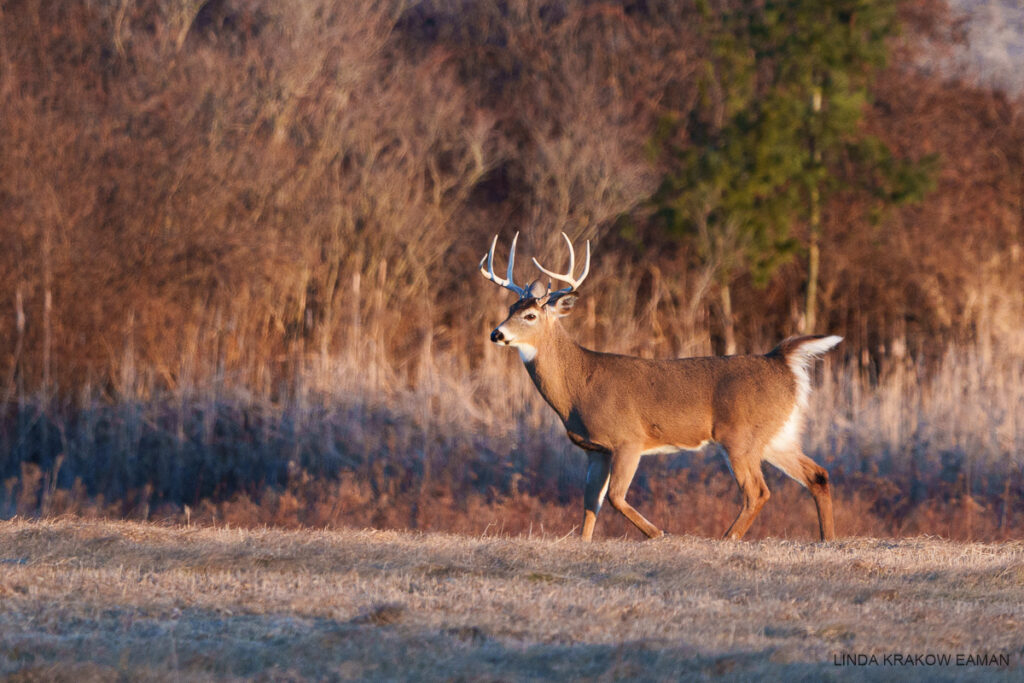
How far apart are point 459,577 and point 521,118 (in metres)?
16.2

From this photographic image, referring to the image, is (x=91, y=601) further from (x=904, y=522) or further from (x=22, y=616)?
(x=904, y=522)

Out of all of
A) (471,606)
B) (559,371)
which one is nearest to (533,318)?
(559,371)

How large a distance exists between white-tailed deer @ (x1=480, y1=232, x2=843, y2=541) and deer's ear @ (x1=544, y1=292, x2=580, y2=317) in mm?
176

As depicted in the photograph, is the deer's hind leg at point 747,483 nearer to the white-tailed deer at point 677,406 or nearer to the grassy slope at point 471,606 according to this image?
the white-tailed deer at point 677,406

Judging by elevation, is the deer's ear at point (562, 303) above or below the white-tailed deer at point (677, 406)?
above

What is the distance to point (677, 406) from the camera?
10219 mm

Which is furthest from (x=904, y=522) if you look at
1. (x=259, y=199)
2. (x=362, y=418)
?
(x=259, y=199)

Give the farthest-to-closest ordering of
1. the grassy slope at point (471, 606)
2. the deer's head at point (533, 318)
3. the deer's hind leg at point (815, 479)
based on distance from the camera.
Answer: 1. the deer's head at point (533, 318)
2. the deer's hind leg at point (815, 479)
3. the grassy slope at point (471, 606)

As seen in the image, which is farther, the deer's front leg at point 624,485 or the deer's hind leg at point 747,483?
the deer's hind leg at point 747,483

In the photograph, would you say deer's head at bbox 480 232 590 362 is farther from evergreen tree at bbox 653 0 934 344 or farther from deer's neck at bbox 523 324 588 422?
evergreen tree at bbox 653 0 934 344

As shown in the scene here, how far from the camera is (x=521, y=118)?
22531 millimetres

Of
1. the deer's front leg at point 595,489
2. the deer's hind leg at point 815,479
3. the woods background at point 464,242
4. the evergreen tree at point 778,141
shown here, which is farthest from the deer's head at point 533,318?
the evergreen tree at point 778,141

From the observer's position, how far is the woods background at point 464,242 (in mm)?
13484

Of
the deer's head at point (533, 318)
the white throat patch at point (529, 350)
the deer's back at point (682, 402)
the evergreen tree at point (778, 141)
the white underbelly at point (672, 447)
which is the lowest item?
the white underbelly at point (672, 447)
